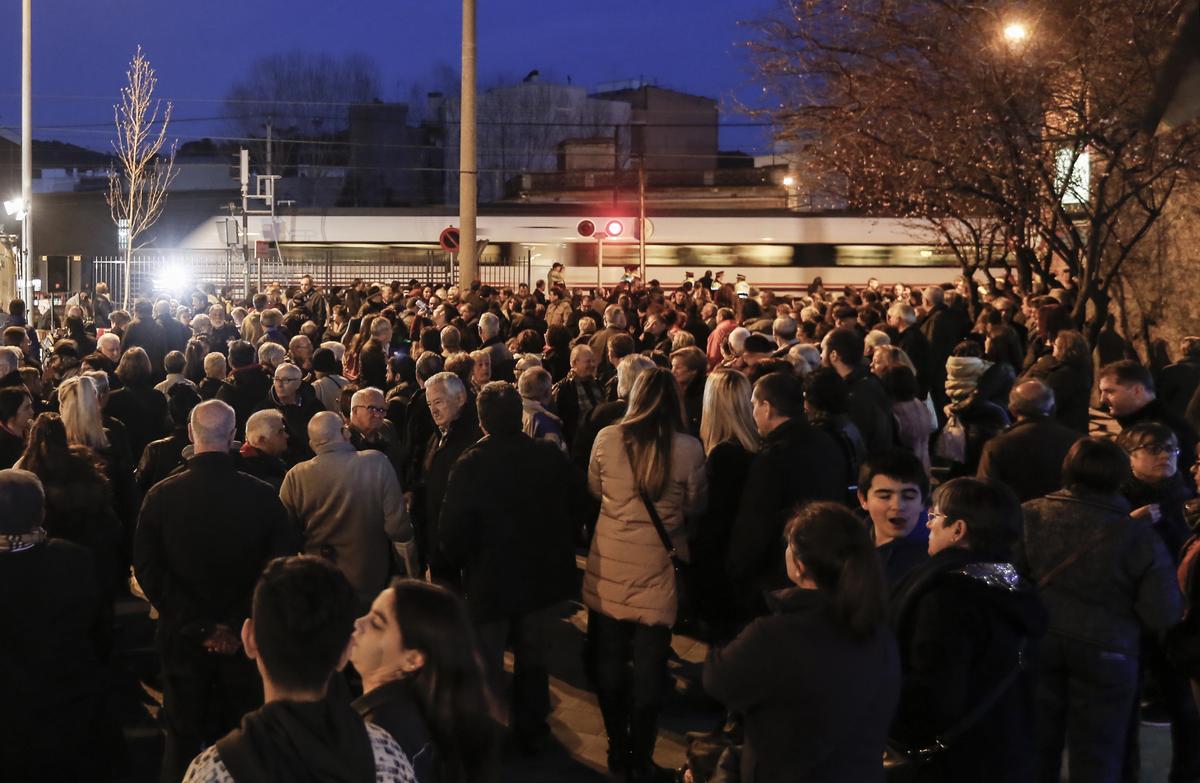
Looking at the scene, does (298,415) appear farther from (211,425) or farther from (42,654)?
(42,654)

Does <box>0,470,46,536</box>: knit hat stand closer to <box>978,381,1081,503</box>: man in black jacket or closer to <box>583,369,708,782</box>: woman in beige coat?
<box>583,369,708,782</box>: woman in beige coat

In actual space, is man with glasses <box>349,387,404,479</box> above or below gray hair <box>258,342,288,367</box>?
below

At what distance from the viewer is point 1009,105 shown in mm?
15297

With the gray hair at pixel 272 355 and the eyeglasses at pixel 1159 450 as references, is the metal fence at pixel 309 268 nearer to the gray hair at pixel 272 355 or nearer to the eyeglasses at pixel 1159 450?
the gray hair at pixel 272 355

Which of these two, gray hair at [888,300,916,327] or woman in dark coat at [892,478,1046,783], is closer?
woman in dark coat at [892,478,1046,783]

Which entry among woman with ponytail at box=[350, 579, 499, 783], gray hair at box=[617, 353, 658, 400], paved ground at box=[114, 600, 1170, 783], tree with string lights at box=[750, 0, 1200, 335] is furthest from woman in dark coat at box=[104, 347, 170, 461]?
tree with string lights at box=[750, 0, 1200, 335]

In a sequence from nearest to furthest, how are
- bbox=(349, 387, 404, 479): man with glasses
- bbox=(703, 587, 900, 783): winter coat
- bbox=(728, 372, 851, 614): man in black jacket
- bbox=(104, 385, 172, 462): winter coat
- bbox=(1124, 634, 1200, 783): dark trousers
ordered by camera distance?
bbox=(703, 587, 900, 783): winter coat → bbox=(728, 372, 851, 614): man in black jacket → bbox=(1124, 634, 1200, 783): dark trousers → bbox=(349, 387, 404, 479): man with glasses → bbox=(104, 385, 172, 462): winter coat

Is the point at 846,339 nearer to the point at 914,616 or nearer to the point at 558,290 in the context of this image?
the point at 914,616

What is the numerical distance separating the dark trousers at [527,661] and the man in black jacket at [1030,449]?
241cm

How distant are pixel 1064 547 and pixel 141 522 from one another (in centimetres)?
382

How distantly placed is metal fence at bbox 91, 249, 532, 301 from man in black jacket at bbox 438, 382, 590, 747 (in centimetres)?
2643

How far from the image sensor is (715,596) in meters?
6.79

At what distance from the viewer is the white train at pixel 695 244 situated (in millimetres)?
34438

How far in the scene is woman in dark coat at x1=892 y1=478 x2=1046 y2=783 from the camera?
3957 millimetres
